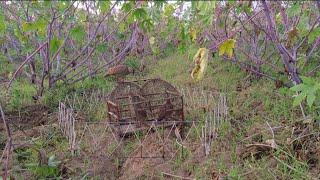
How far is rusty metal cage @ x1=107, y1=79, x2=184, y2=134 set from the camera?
3.77m

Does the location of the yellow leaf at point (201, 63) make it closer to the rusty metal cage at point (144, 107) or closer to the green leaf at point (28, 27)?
the green leaf at point (28, 27)

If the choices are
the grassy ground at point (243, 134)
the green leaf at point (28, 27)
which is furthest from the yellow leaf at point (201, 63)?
the green leaf at point (28, 27)

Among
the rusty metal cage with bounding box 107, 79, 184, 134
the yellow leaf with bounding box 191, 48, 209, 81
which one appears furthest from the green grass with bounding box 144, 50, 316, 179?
the yellow leaf with bounding box 191, 48, 209, 81

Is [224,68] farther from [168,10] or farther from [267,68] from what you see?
[168,10]

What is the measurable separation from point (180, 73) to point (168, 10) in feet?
4.05

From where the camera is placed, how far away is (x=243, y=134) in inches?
136

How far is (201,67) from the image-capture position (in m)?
2.04

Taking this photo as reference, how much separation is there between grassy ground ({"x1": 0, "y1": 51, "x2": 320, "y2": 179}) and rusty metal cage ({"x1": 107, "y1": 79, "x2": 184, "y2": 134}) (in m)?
0.24

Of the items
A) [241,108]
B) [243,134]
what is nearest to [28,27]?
[243,134]

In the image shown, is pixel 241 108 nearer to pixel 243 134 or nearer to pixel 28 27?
pixel 243 134

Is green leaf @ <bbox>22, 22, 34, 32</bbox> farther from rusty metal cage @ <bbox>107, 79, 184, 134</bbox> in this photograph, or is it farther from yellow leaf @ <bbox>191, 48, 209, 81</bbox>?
yellow leaf @ <bbox>191, 48, 209, 81</bbox>

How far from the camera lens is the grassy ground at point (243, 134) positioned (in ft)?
9.42

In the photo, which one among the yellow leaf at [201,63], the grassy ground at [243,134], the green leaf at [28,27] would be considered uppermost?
the green leaf at [28,27]

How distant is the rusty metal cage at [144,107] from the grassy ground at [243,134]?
243mm
